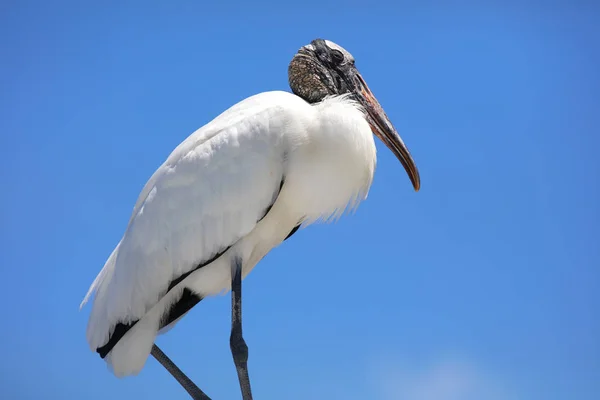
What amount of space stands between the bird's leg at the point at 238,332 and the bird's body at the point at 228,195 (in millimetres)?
106

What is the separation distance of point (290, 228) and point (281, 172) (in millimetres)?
582

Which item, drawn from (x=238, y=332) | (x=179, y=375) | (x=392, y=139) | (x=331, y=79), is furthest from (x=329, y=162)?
(x=179, y=375)

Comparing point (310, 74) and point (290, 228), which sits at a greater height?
point (310, 74)

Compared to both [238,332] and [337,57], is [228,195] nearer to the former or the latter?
[238,332]

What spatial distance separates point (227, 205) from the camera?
6184 mm

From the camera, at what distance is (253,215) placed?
20.2 feet

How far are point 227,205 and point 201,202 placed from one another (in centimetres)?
19

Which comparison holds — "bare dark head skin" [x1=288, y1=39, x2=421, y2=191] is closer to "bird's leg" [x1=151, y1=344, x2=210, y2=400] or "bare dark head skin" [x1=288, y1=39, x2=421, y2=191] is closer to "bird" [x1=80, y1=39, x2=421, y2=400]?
"bird" [x1=80, y1=39, x2=421, y2=400]

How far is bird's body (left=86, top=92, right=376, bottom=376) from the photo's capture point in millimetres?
6148

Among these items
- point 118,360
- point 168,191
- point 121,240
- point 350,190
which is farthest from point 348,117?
point 118,360

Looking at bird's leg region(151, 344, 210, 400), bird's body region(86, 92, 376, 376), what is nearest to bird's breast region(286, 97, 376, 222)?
bird's body region(86, 92, 376, 376)

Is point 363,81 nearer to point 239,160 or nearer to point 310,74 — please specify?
point 310,74

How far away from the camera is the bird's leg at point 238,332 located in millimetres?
6312

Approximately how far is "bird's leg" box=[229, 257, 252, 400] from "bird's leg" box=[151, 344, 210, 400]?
43 centimetres
